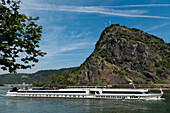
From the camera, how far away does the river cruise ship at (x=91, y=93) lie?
231ft

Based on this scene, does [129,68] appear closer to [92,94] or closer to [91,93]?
[91,93]

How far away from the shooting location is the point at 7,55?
38.8 feet

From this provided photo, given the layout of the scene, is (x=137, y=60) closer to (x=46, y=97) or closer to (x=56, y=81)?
(x=56, y=81)

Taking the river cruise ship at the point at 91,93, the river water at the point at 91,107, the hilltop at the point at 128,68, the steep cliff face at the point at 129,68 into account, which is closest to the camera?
the river water at the point at 91,107

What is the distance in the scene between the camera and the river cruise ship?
70.4m

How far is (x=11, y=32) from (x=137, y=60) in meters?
193

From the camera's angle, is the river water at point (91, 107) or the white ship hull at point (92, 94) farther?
the white ship hull at point (92, 94)

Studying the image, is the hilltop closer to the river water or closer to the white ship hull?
the white ship hull

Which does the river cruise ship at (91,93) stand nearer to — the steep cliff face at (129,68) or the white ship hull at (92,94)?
the white ship hull at (92,94)

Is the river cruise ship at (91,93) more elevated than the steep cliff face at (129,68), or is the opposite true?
the steep cliff face at (129,68)

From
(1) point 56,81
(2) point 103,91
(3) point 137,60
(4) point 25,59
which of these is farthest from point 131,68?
(4) point 25,59

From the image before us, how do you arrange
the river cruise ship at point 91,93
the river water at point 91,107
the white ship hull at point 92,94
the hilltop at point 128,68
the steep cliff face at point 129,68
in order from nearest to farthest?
the river water at point 91,107 → the white ship hull at point 92,94 → the river cruise ship at point 91,93 → the hilltop at point 128,68 → the steep cliff face at point 129,68

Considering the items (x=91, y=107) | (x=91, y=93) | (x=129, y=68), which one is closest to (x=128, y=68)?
(x=129, y=68)

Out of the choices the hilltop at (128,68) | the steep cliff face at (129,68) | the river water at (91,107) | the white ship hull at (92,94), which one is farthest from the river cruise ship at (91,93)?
the steep cliff face at (129,68)
